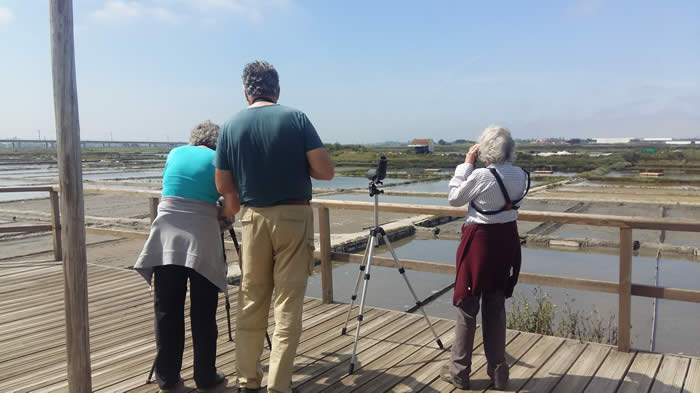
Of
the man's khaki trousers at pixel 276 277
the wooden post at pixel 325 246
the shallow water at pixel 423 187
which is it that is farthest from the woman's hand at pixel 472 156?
the shallow water at pixel 423 187

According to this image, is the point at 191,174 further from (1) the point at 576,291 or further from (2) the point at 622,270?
(1) the point at 576,291

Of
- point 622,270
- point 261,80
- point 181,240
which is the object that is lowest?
point 622,270

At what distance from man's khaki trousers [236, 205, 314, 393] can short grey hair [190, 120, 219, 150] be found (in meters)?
0.57

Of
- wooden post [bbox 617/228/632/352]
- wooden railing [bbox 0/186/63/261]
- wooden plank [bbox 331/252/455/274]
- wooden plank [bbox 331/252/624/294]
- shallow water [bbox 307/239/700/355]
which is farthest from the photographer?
shallow water [bbox 307/239/700/355]

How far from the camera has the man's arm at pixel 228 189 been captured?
3.03 m

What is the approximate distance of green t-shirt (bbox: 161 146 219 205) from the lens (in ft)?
10.6

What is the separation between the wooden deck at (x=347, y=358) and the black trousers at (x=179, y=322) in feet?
0.62

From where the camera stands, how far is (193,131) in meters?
3.36

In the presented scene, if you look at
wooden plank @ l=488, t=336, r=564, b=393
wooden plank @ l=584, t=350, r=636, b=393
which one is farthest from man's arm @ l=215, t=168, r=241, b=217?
wooden plank @ l=584, t=350, r=636, b=393

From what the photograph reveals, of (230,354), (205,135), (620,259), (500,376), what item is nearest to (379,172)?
(205,135)

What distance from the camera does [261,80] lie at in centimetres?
296

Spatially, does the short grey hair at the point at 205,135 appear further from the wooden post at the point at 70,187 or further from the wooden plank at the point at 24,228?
the wooden plank at the point at 24,228

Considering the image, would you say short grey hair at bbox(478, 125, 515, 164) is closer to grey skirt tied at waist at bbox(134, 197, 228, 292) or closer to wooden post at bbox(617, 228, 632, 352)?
wooden post at bbox(617, 228, 632, 352)

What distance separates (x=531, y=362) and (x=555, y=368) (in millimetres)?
169
